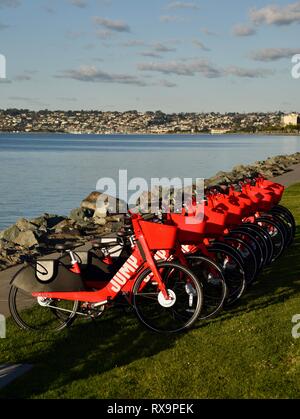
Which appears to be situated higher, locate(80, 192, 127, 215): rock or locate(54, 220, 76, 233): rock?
locate(80, 192, 127, 215): rock

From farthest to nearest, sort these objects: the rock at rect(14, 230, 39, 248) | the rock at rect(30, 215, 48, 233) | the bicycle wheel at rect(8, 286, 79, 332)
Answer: the rock at rect(30, 215, 48, 233) < the rock at rect(14, 230, 39, 248) < the bicycle wheel at rect(8, 286, 79, 332)

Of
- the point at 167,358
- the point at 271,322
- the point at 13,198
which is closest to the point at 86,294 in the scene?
the point at 167,358

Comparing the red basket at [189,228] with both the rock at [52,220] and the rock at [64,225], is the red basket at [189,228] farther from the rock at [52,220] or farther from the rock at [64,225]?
the rock at [52,220]

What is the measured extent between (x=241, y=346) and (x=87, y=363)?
138cm

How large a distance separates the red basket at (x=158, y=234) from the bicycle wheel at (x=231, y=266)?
1178 mm

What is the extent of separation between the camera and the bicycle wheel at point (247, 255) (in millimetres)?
8023

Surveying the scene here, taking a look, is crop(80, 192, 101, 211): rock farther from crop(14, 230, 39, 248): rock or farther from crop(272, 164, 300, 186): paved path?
crop(272, 164, 300, 186): paved path

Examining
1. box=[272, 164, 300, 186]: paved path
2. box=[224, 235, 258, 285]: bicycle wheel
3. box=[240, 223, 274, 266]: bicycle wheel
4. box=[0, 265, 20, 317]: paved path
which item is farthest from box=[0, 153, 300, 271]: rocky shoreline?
box=[272, 164, 300, 186]: paved path

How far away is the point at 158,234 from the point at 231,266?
1.46m

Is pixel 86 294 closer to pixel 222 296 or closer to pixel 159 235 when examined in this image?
pixel 159 235

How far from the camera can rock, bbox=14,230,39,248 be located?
15.1 metres

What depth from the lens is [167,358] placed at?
5727 millimetres

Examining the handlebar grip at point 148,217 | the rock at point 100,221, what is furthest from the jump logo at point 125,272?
the rock at point 100,221

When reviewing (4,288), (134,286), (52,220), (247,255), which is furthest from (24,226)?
(134,286)
